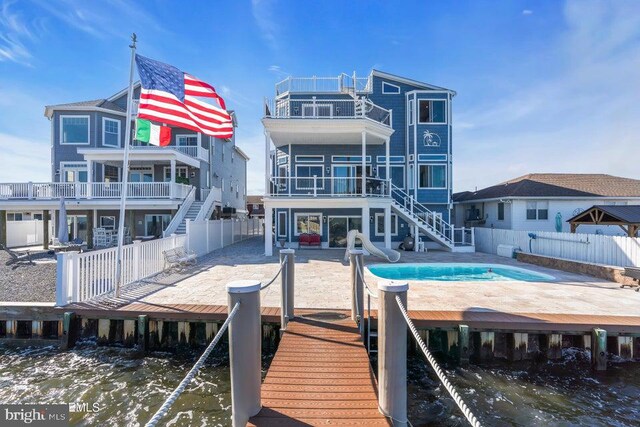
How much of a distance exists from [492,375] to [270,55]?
15620 mm

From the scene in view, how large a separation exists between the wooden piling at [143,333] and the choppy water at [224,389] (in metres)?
0.21

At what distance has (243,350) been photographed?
128 inches

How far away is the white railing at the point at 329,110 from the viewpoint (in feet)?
52.5

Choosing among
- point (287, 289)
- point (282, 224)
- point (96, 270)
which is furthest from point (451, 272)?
point (96, 270)

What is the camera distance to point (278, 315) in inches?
257

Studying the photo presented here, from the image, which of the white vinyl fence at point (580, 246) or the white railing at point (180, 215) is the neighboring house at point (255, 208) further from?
the white vinyl fence at point (580, 246)

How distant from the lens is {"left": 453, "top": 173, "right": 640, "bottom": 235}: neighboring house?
1927cm

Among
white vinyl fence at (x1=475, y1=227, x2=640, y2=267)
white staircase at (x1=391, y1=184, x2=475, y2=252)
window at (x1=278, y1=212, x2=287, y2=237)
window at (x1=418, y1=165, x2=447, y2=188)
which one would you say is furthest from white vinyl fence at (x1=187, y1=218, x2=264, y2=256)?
white vinyl fence at (x1=475, y1=227, x2=640, y2=267)

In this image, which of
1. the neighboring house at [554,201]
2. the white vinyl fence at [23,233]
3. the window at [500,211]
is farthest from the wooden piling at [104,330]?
the window at [500,211]

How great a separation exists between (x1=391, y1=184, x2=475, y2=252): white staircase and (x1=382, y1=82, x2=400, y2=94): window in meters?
6.77

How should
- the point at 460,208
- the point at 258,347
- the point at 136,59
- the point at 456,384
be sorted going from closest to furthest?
the point at 258,347 → the point at 456,384 → the point at 136,59 → the point at 460,208

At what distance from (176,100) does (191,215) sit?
38.0 feet

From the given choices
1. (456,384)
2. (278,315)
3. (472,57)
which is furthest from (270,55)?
(456,384)

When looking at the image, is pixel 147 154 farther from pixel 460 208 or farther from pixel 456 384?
pixel 460 208
